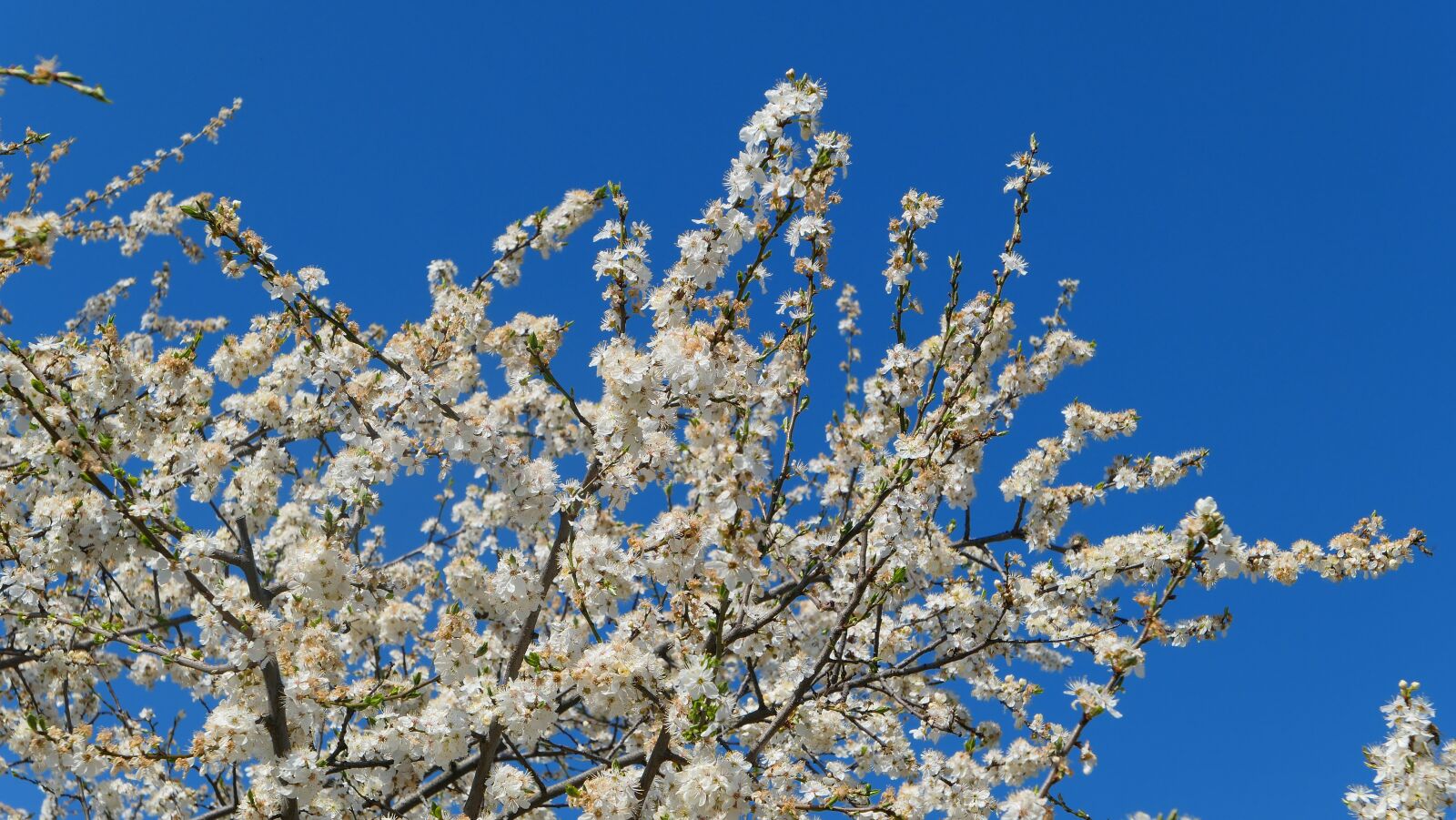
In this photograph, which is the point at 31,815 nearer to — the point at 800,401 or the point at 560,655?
the point at 560,655

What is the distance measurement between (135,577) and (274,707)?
169 inches

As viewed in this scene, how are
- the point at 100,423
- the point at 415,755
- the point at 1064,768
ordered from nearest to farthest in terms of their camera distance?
1. the point at 1064,768
2. the point at 415,755
3. the point at 100,423

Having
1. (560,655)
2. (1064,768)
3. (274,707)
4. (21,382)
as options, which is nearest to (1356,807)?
(1064,768)

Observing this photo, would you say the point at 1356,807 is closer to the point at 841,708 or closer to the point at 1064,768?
the point at 1064,768

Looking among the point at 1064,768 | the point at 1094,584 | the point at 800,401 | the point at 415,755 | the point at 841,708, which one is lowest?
the point at 1064,768

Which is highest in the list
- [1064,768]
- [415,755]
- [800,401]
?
[800,401]

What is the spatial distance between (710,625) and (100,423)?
4.33 metres

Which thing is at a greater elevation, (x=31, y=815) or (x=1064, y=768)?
(x=31, y=815)

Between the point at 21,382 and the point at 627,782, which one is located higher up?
the point at 21,382

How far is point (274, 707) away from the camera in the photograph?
5.82m

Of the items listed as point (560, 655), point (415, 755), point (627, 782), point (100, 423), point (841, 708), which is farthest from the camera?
point (100, 423)

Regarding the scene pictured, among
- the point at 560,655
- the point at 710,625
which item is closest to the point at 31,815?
the point at 560,655

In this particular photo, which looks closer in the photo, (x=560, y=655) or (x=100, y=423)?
(x=560, y=655)

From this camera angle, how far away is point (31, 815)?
902 cm
